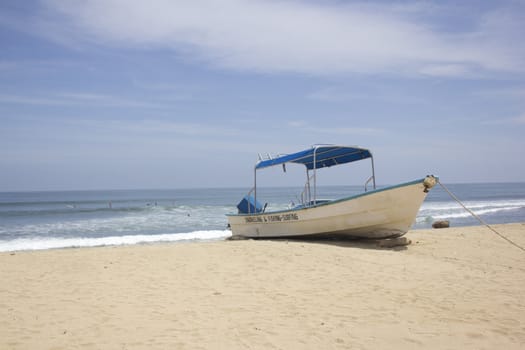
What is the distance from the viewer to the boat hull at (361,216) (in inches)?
432

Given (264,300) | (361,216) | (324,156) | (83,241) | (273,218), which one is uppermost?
(324,156)

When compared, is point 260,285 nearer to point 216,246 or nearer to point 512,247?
point 216,246

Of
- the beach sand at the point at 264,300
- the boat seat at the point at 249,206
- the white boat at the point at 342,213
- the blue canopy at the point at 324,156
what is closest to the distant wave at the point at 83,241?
the boat seat at the point at 249,206

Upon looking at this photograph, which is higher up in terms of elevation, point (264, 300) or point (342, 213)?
point (342, 213)

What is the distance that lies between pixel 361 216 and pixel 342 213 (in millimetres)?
506

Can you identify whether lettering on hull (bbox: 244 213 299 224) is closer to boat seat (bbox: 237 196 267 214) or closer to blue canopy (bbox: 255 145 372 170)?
boat seat (bbox: 237 196 267 214)

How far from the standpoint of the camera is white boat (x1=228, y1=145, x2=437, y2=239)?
11.0 m

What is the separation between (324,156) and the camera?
1398 cm

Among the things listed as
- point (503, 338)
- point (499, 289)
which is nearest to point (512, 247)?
point (499, 289)

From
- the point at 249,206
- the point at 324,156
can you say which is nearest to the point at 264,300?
the point at 324,156

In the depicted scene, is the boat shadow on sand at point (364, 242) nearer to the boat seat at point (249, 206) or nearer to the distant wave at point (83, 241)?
the boat seat at point (249, 206)

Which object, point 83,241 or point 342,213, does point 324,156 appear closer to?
point 342,213

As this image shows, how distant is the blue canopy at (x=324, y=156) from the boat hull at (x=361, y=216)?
4.95 ft

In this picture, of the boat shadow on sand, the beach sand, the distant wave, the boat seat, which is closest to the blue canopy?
Result: the boat seat
